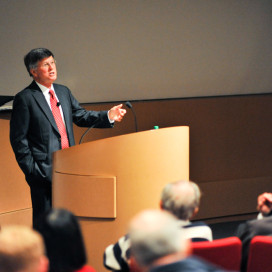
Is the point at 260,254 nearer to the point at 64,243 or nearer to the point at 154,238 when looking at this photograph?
the point at 64,243

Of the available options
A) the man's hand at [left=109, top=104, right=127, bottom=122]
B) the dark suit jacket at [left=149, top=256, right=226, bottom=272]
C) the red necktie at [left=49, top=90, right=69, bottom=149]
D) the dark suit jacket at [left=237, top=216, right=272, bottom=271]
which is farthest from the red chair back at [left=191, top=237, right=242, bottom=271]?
the red necktie at [left=49, top=90, right=69, bottom=149]

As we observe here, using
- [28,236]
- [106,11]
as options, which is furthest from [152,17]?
[28,236]

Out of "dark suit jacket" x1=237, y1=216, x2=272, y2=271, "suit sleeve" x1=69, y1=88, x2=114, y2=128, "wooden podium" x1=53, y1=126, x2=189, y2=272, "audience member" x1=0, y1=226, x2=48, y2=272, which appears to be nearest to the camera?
"audience member" x1=0, y1=226, x2=48, y2=272

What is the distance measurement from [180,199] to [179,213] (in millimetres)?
69

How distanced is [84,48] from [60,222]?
341cm

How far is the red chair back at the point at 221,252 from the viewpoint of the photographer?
2.61 meters

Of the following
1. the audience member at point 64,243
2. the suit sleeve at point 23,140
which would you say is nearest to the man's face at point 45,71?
the suit sleeve at point 23,140

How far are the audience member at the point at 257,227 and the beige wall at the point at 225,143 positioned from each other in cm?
281

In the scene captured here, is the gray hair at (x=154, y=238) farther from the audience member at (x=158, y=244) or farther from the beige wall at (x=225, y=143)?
the beige wall at (x=225, y=143)

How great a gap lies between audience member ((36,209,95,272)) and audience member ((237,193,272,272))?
96 centimetres

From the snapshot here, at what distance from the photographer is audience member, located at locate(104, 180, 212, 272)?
8.84ft

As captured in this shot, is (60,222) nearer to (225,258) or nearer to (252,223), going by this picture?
(225,258)

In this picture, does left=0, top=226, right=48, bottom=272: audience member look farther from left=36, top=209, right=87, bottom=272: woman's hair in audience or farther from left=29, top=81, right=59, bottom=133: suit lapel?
left=29, top=81, right=59, bottom=133: suit lapel

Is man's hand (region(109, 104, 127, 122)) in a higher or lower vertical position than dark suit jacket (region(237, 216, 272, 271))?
higher
